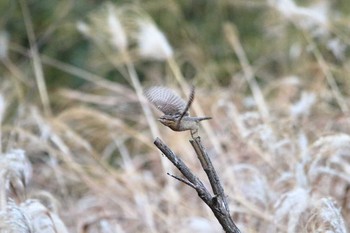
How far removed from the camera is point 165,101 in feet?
3.89

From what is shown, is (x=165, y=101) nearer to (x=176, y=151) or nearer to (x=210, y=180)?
(x=210, y=180)

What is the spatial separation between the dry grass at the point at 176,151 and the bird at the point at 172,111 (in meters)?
0.33

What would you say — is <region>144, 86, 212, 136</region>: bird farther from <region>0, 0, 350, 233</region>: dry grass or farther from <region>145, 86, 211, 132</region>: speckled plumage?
<region>0, 0, 350, 233</region>: dry grass

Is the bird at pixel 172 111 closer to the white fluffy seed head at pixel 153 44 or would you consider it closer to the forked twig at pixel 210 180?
the forked twig at pixel 210 180

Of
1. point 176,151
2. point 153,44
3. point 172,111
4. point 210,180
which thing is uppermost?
point 153,44

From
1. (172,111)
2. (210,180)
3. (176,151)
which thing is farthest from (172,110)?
(176,151)

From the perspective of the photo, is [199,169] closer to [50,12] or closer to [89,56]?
[89,56]

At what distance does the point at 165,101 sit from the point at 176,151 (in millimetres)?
1405

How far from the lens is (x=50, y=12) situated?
374 centimetres

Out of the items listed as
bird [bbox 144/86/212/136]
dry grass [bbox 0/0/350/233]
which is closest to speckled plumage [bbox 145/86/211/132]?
bird [bbox 144/86/212/136]

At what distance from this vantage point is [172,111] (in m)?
1.18

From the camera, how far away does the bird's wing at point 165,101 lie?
1177mm

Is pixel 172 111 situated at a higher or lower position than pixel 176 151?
lower

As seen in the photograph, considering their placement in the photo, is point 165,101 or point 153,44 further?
point 153,44
